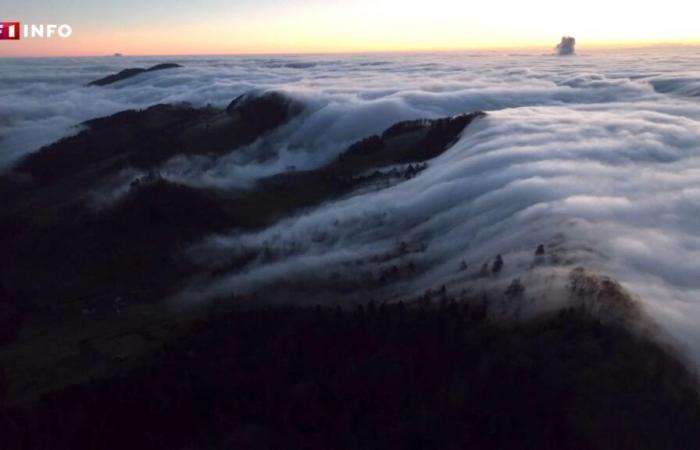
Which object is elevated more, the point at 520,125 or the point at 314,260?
the point at 520,125

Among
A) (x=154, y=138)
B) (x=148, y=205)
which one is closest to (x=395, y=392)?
(x=148, y=205)

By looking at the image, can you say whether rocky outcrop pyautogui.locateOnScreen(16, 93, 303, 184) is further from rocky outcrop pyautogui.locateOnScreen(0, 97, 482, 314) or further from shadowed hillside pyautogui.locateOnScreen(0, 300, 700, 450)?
shadowed hillside pyautogui.locateOnScreen(0, 300, 700, 450)

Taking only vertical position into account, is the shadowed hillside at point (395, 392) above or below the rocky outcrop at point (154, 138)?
below

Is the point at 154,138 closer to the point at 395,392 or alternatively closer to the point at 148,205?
the point at 148,205

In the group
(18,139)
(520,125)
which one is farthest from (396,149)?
(18,139)

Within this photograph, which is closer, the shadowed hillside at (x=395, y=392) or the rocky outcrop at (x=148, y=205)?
the shadowed hillside at (x=395, y=392)

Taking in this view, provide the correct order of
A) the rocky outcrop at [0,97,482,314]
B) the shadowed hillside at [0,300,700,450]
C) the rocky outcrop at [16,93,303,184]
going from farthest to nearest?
1. the rocky outcrop at [16,93,303,184]
2. the rocky outcrop at [0,97,482,314]
3. the shadowed hillside at [0,300,700,450]

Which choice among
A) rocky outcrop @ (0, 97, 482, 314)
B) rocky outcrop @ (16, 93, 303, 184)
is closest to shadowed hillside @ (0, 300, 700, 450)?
rocky outcrop @ (0, 97, 482, 314)

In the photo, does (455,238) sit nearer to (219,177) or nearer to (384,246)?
(384,246)

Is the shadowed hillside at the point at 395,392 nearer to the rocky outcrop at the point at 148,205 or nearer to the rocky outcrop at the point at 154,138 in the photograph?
the rocky outcrop at the point at 148,205

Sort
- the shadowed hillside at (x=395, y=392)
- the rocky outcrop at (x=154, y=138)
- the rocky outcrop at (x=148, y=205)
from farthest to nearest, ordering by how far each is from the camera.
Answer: the rocky outcrop at (x=154, y=138) < the rocky outcrop at (x=148, y=205) < the shadowed hillside at (x=395, y=392)

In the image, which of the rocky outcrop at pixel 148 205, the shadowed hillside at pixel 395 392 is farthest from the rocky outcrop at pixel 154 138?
the shadowed hillside at pixel 395 392
